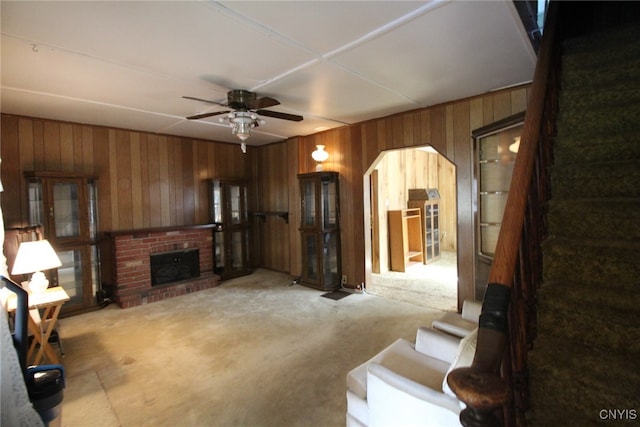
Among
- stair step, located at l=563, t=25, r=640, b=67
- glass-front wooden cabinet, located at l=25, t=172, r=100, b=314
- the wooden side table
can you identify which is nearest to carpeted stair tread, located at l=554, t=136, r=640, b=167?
stair step, located at l=563, t=25, r=640, b=67

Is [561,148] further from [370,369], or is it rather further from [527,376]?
[370,369]

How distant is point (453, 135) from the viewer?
11.4 feet

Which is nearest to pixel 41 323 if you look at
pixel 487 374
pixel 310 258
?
pixel 310 258

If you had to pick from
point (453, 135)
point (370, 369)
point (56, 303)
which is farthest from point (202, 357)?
point (453, 135)

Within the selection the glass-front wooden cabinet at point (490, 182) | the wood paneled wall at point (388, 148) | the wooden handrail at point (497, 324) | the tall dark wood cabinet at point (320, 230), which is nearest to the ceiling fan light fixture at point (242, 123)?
the tall dark wood cabinet at point (320, 230)

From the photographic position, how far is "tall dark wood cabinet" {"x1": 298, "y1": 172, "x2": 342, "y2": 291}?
458 centimetres

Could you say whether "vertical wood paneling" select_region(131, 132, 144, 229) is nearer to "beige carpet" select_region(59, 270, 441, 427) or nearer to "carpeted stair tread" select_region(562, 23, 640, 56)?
"beige carpet" select_region(59, 270, 441, 427)

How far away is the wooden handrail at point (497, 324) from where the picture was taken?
2.61ft

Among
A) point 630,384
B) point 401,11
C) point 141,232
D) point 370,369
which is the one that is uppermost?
point 401,11

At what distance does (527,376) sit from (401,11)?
1.95 m

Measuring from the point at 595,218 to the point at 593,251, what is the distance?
0.23 metres

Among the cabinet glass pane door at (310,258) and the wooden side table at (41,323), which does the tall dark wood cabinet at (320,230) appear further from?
the wooden side table at (41,323)

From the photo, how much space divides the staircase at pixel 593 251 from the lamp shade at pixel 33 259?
3.44 metres

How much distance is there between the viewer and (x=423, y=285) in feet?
15.5
